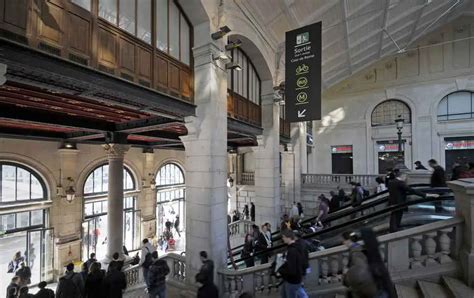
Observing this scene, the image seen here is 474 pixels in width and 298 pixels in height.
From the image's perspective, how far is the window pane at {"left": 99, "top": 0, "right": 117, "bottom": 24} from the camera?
4469 millimetres

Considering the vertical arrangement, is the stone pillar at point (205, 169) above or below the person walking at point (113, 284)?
above

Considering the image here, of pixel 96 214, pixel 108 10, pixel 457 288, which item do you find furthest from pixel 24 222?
pixel 457 288

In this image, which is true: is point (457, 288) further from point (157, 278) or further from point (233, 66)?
point (233, 66)

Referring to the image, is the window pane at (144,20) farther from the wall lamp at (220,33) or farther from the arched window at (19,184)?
the arched window at (19,184)

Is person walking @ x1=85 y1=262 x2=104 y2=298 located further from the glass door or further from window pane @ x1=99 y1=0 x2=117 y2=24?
the glass door

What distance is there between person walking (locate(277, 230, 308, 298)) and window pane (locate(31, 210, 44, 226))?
434 inches

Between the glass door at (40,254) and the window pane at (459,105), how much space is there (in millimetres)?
24126

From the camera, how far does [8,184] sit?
9.56m

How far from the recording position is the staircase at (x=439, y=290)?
11.0ft

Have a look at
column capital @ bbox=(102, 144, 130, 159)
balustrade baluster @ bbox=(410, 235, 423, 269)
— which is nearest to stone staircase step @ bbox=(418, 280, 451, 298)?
balustrade baluster @ bbox=(410, 235, 423, 269)

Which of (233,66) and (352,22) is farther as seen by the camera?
(352,22)

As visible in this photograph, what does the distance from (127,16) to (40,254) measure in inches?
414

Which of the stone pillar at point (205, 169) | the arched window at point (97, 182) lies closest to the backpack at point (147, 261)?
the stone pillar at point (205, 169)

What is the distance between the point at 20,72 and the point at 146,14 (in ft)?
9.93
